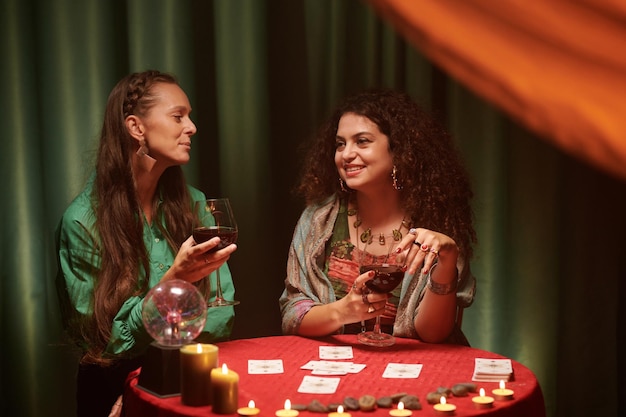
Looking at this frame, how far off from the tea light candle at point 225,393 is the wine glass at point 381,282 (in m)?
0.58

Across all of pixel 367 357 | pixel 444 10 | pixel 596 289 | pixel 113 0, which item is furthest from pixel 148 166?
pixel 444 10

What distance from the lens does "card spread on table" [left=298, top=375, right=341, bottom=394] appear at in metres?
1.69

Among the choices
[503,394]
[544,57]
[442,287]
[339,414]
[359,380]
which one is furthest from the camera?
[442,287]

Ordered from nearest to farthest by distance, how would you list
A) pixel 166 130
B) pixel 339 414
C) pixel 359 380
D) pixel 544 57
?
pixel 544 57, pixel 339 414, pixel 359 380, pixel 166 130

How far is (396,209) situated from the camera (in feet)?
8.51

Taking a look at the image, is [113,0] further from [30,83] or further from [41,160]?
[41,160]

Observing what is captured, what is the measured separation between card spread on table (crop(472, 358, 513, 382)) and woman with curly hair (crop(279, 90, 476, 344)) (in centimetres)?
43

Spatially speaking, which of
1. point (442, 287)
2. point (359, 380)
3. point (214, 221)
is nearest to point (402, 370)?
point (359, 380)

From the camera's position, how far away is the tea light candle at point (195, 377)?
1600mm

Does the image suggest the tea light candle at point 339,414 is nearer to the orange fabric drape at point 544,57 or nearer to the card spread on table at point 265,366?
the card spread on table at point 265,366

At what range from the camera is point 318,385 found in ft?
5.67

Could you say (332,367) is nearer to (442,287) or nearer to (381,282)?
(381,282)

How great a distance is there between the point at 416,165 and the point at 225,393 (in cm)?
127

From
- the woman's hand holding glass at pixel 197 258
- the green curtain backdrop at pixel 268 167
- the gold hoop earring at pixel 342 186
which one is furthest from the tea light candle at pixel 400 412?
the green curtain backdrop at pixel 268 167
